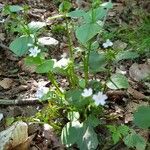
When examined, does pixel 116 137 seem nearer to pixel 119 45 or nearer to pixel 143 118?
pixel 143 118

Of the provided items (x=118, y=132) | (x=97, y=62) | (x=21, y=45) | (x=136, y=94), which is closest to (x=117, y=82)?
(x=97, y=62)

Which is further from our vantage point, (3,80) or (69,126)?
(3,80)

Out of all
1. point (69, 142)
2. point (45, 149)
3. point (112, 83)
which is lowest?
point (45, 149)

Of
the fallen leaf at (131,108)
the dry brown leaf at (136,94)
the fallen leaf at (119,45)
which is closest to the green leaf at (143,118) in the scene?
the fallen leaf at (131,108)

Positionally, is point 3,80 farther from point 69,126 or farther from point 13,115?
point 69,126

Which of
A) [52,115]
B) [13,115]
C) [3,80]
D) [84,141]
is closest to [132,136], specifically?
[84,141]

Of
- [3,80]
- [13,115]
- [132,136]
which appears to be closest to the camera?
[132,136]
